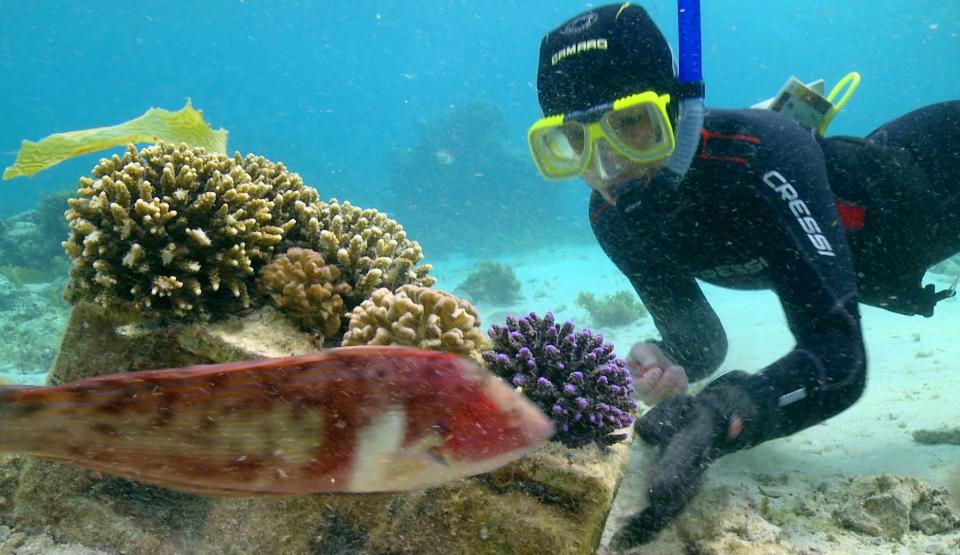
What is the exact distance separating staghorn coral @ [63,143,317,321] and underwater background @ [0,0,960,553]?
20.4m

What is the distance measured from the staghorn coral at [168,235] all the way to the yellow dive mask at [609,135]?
2601mm

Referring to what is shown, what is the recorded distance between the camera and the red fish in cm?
132

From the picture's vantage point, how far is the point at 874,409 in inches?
195

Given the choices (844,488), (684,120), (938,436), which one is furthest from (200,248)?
(938,436)

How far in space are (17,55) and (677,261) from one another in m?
160

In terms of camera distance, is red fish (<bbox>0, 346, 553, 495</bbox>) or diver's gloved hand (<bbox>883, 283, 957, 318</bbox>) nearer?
red fish (<bbox>0, 346, 553, 495</bbox>)

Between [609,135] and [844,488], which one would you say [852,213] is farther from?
[844,488]

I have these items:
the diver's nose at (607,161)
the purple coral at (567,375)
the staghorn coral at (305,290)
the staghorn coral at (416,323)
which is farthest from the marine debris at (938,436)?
the staghorn coral at (305,290)

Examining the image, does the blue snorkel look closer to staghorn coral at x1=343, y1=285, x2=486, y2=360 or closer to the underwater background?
staghorn coral at x1=343, y1=285, x2=486, y2=360

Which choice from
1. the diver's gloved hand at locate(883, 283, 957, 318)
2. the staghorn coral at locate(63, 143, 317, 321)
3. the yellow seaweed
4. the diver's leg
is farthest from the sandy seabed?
the yellow seaweed

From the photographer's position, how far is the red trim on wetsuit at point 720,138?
3845mm

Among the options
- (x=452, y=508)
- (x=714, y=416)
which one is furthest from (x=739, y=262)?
(x=452, y=508)

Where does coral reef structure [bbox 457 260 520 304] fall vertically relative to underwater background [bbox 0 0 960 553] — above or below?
below

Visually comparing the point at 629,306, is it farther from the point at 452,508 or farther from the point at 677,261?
the point at 452,508
